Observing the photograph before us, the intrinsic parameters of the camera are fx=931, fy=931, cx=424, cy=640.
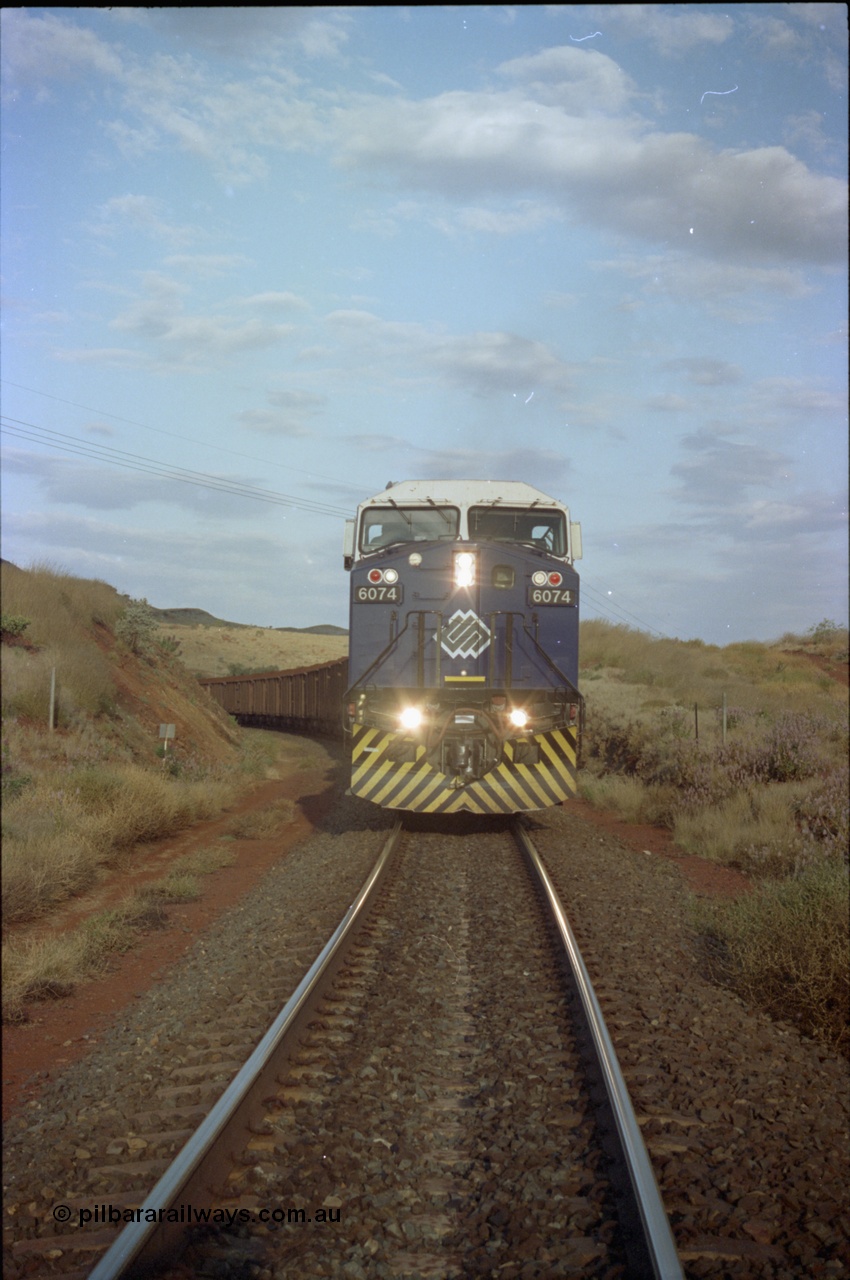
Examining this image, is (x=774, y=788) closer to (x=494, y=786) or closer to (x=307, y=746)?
(x=494, y=786)

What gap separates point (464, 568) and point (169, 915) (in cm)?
557

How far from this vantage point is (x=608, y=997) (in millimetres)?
5598

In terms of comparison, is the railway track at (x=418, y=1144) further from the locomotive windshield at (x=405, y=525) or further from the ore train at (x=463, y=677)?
the locomotive windshield at (x=405, y=525)

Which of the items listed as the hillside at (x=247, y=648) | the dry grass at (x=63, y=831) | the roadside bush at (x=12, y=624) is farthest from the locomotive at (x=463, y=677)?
the hillside at (x=247, y=648)

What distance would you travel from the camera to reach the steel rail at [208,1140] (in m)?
2.67

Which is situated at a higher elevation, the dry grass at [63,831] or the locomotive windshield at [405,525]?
the locomotive windshield at [405,525]

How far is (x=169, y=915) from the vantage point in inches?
292

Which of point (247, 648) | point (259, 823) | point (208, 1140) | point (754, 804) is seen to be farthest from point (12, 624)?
point (247, 648)

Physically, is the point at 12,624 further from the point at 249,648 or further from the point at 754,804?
the point at 249,648

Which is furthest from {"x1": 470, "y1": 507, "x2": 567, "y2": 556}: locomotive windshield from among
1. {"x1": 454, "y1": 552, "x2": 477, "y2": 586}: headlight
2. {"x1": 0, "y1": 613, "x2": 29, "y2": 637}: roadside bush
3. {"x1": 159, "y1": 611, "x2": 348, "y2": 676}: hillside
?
{"x1": 159, "y1": 611, "x2": 348, "y2": 676}: hillside

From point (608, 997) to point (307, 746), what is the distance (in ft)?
77.1

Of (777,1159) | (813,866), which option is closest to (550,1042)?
(777,1159)

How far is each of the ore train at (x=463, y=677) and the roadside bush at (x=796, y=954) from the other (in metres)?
4.23

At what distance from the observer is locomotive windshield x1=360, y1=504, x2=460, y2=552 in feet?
39.2
